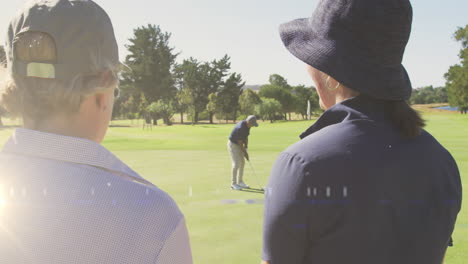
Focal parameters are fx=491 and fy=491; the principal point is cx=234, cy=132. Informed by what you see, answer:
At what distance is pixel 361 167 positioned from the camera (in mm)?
1651

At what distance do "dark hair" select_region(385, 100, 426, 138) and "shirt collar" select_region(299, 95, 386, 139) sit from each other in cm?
3

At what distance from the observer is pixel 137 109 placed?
95.9 m

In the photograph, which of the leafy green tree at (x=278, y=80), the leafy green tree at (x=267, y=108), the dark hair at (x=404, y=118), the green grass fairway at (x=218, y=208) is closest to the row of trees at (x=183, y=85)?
the leafy green tree at (x=267, y=108)

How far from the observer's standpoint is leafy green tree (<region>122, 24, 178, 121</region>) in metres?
91.6

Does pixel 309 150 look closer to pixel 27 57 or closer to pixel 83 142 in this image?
pixel 83 142

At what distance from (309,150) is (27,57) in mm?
923

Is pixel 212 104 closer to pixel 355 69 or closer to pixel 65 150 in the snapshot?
pixel 355 69

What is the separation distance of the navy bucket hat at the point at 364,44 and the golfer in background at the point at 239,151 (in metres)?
10.1

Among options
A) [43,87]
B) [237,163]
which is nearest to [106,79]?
[43,87]

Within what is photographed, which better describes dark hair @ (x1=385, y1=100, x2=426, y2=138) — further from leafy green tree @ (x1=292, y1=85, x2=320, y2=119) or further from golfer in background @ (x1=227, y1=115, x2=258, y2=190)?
leafy green tree @ (x1=292, y1=85, x2=320, y2=119)

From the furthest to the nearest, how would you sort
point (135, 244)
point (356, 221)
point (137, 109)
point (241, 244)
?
point (137, 109), point (241, 244), point (356, 221), point (135, 244)

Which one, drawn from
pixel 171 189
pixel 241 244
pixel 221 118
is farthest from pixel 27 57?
pixel 221 118

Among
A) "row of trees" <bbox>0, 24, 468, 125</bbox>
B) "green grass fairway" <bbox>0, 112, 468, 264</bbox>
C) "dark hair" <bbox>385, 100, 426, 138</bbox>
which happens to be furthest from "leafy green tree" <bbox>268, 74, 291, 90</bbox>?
"dark hair" <bbox>385, 100, 426, 138</bbox>

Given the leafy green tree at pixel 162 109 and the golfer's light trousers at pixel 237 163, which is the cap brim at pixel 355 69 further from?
the leafy green tree at pixel 162 109
